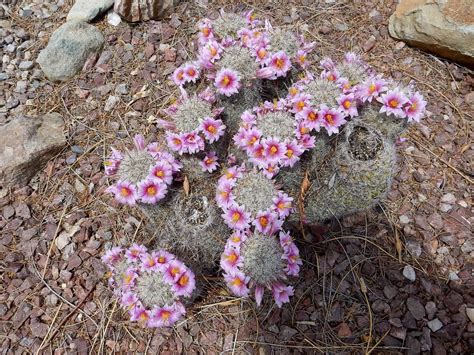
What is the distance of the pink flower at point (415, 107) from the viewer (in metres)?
1.79

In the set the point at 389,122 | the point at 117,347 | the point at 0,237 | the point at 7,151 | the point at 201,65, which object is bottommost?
the point at 117,347

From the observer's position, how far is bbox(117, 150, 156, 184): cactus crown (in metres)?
1.74

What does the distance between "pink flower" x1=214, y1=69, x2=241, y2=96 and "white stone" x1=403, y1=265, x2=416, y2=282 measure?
1164 millimetres

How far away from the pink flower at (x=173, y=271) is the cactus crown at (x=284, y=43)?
1.04 meters

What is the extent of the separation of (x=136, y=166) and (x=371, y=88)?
1.02 metres

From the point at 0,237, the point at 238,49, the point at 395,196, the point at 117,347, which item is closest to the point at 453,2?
the point at 395,196

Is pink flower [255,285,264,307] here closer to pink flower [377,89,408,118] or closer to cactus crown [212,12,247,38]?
pink flower [377,89,408,118]

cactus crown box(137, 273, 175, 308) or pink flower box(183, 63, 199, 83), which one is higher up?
pink flower box(183, 63, 199, 83)

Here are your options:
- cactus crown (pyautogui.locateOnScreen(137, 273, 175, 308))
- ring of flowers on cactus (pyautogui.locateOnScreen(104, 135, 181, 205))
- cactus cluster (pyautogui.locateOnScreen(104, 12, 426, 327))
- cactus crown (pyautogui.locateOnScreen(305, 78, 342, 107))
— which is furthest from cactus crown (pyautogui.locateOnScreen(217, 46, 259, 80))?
cactus crown (pyautogui.locateOnScreen(137, 273, 175, 308))

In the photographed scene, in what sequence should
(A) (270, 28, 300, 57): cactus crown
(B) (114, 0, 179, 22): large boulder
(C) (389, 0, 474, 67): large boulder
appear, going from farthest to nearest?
(B) (114, 0, 179, 22): large boulder → (C) (389, 0, 474, 67): large boulder → (A) (270, 28, 300, 57): cactus crown

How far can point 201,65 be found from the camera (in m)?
1.95

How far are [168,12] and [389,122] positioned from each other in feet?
6.06

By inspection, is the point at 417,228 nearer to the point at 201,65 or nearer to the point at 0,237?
the point at 201,65

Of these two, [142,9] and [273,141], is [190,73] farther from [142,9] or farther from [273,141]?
[142,9]
